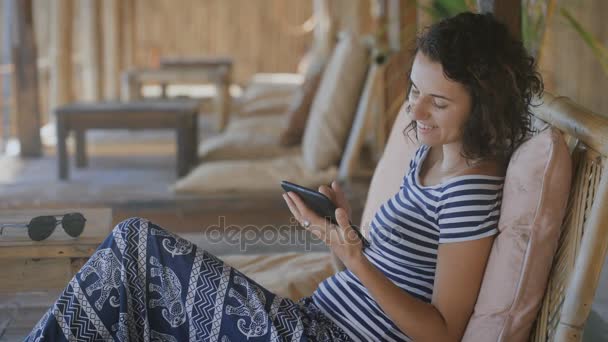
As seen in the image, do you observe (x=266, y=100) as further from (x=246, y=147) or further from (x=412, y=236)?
(x=412, y=236)

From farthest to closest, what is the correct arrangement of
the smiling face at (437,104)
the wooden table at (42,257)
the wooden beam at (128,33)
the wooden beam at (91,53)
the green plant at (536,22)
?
the wooden beam at (128,33) → the wooden beam at (91,53) → the green plant at (536,22) → the wooden table at (42,257) → the smiling face at (437,104)

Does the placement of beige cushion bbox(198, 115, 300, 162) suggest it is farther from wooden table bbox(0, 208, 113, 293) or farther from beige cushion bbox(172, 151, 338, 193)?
wooden table bbox(0, 208, 113, 293)

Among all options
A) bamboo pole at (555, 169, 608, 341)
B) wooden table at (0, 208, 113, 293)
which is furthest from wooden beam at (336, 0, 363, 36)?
bamboo pole at (555, 169, 608, 341)

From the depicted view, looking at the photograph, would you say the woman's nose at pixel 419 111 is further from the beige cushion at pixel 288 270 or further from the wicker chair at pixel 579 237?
the beige cushion at pixel 288 270

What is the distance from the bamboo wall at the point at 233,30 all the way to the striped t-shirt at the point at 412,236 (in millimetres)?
11371

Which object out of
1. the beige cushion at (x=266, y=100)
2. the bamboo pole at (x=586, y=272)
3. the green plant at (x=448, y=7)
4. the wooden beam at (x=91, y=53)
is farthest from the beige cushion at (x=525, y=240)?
the wooden beam at (x=91, y=53)

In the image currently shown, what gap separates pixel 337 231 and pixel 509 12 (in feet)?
3.83

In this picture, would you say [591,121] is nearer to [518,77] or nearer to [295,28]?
[518,77]

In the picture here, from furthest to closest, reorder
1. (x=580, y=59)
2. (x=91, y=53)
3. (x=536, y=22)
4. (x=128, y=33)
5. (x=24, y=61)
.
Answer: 1. (x=128, y=33)
2. (x=91, y=53)
3. (x=580, y=59)
4. (x=24, y=61)
5. (x=536, y=22)

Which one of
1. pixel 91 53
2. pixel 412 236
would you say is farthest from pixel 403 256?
pixel 91 53

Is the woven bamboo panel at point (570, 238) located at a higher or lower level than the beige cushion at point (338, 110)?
higher

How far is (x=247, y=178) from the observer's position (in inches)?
158

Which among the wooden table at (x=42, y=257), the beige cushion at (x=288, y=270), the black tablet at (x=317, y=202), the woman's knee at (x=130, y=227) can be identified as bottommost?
the beige cushion at (x=288, y=270)

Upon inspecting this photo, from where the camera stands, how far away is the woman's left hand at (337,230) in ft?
Answer: 5.37
